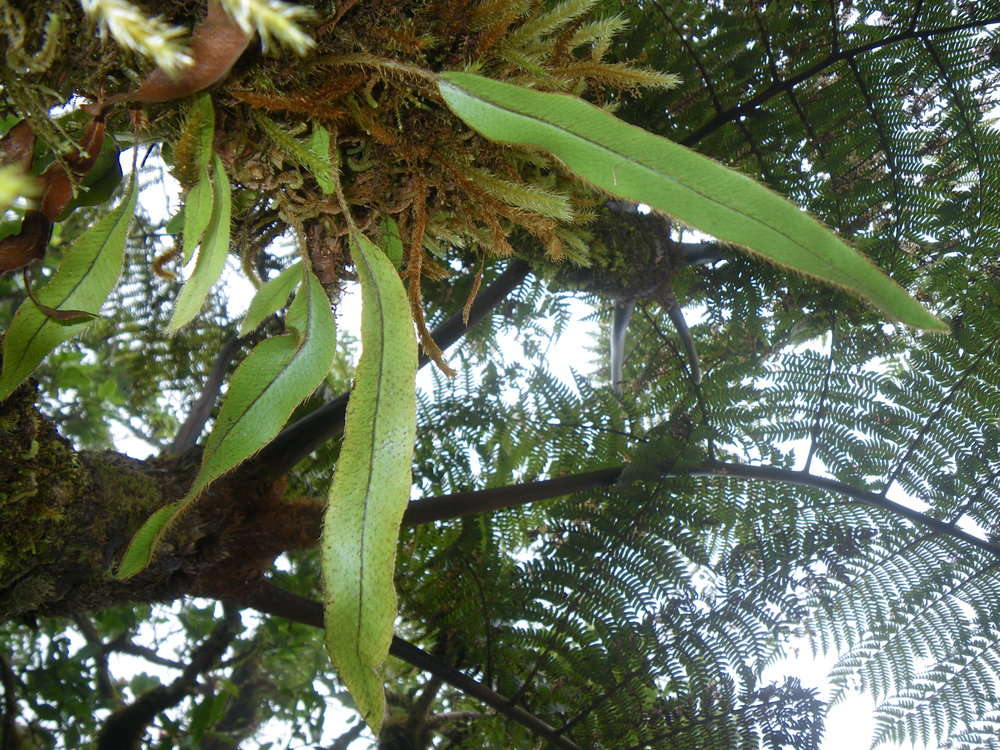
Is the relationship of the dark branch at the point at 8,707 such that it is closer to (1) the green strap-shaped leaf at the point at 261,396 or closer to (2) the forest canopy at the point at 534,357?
(2) the forest canopy at the point at 534,357

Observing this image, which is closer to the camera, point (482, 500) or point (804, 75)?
point (804, 75)

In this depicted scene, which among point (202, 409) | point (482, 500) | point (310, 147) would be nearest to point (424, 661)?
point (482, 500)

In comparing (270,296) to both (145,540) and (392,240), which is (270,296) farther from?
(145,540)

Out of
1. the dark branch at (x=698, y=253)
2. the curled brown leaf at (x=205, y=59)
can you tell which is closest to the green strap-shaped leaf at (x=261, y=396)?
the curled brown leaf at (x=205, y=59)

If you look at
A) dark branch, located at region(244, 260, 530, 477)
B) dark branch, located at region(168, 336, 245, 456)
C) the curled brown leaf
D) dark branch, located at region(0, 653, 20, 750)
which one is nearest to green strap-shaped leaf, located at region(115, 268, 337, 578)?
the curled brown leaf

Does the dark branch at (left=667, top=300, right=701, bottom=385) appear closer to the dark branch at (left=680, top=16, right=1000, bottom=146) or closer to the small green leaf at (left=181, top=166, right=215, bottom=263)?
the dark branch at (left=680, top=16, right=1000, bottom=146)

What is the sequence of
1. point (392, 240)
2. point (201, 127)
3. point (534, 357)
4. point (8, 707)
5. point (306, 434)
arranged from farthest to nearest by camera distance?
point (534, 357) < point (8, 707) < point (306, 434) < point (392, 240) < point (201, 127)

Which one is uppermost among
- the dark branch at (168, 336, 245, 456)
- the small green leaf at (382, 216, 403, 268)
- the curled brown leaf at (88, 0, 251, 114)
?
the dark branch at (168, 336, 245, 456)
